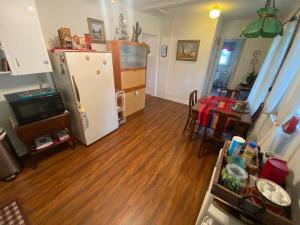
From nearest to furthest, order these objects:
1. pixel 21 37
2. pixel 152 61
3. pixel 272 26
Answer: pixel 272 26
pixel 21 37
pixel 152 61

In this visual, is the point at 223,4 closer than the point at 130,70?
Yes

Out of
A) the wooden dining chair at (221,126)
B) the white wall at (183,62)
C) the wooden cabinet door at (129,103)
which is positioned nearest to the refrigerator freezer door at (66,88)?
the wooden cabinet door at (129,103)

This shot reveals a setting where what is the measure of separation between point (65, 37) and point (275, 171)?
2783mm

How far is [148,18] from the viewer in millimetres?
3746

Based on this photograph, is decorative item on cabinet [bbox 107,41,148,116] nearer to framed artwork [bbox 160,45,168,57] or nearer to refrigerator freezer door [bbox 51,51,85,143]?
refrigerator freezer door [bbox 51,51,85,143]

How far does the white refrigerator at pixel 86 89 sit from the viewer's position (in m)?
1.86

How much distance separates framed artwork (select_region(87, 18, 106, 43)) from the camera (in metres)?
2.55

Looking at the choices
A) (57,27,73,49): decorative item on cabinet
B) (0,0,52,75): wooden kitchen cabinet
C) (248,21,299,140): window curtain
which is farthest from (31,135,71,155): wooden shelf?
(248,21,299,140): window curtain

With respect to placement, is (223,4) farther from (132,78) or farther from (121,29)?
(132,78)

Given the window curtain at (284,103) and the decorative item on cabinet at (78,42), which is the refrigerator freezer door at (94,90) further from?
the window curtain at (284,103)

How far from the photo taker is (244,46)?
425 centimetres

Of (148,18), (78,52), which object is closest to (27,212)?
(78,52)

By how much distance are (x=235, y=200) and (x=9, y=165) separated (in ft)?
8.18

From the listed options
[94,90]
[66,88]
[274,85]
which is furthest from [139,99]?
[274,85]
